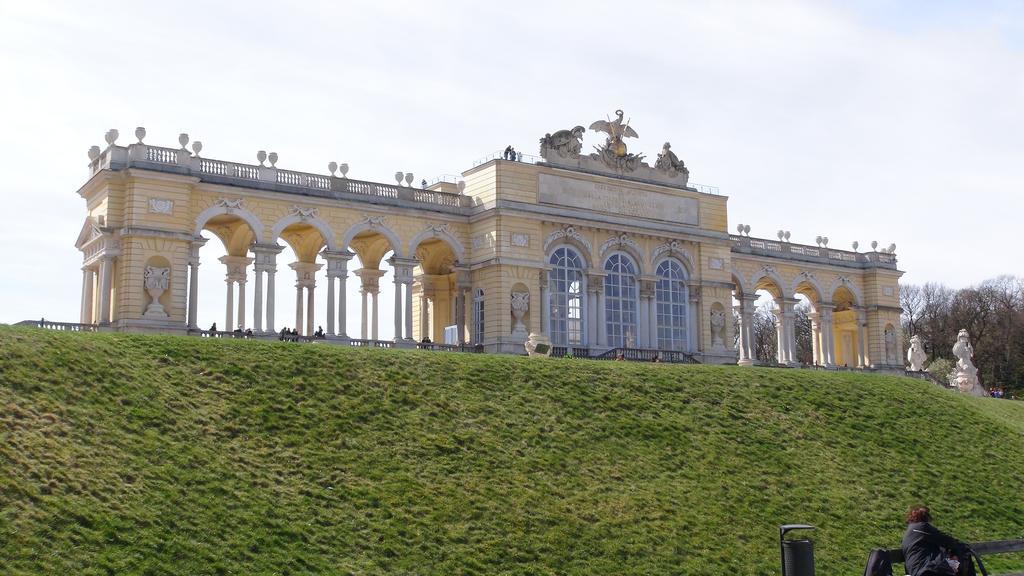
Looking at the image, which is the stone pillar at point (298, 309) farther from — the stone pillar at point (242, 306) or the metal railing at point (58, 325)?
the metal railing at point (58, 325)

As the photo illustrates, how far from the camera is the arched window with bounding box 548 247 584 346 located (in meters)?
53.8

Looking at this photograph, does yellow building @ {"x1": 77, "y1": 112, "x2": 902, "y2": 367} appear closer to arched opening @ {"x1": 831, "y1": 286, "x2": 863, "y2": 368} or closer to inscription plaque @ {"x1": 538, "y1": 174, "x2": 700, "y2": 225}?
inscription plaque @ {"x1": 538, "y1": 174, "x2": 700, "y2": 225}

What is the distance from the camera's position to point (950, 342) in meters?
92.9

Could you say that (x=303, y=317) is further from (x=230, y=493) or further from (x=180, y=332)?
(x=230, y=493)

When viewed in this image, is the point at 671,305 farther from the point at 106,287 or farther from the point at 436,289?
the point at 106,287

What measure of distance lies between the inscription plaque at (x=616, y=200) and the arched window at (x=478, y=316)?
5182 mm

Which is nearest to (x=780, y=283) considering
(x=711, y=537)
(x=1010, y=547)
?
(x=711, y=537)

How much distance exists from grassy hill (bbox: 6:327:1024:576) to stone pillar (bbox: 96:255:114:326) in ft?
40.5

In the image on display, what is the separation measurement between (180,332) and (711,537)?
23930 millimetres

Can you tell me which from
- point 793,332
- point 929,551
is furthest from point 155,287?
point 793,332

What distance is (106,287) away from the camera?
145 ft

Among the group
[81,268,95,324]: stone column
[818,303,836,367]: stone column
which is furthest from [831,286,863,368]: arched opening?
[81,268,95,324]: stone column

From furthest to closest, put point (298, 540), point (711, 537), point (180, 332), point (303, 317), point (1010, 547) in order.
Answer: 1. point (303, 317)
2. point (180, 332)
3. point (711, 537)
4. point (298, 540)
5. point (1010, 547)

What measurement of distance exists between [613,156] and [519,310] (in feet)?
31.2
